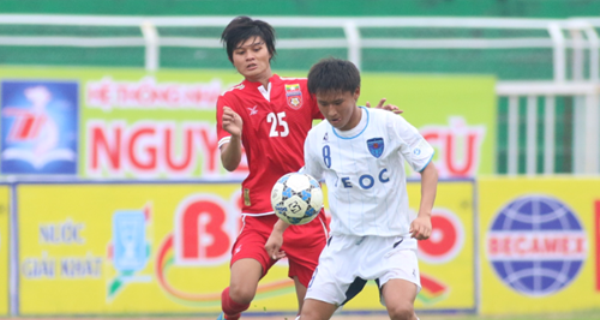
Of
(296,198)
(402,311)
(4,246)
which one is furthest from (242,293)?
(4,246)

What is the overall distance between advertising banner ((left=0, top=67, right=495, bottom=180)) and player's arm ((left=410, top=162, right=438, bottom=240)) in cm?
477

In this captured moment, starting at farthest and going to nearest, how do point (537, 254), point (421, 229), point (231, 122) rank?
point (537, 254)
point (231, 122)
point (421, 229)

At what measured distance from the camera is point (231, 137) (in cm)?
493

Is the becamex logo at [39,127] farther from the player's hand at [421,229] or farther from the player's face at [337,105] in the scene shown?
the player's hand at [421,229]

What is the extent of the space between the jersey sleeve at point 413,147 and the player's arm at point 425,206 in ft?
0.14

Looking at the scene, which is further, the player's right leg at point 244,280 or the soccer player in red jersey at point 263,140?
the soccer player in red jersey at point 263,140

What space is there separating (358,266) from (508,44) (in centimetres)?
611

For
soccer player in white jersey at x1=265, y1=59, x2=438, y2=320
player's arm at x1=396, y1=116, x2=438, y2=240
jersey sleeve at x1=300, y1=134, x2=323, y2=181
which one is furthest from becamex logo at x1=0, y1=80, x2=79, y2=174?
player's arm at x1=396, y1=116, x2=438, y2=240

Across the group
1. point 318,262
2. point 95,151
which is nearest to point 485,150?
point 95,151

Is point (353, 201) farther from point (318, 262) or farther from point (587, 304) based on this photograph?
point (587, 304)

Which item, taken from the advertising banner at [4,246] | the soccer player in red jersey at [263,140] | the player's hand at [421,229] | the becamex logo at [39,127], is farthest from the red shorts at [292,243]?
the becamex logo at [39,127]

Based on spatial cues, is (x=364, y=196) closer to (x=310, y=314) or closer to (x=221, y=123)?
(x=310, y=314)

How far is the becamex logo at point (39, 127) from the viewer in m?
9.25

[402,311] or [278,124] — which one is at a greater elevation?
[278,124]
